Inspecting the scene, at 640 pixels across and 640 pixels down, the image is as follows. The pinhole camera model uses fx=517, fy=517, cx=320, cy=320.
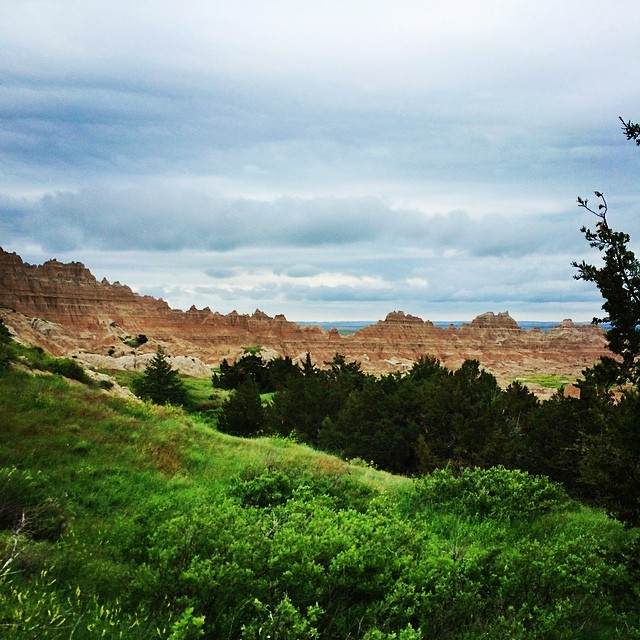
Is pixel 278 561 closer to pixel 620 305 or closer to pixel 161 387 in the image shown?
pixel 620 305

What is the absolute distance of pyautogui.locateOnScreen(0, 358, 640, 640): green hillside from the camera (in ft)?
18.4

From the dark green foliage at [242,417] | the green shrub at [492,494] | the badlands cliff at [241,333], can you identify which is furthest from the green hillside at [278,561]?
the badlands cliff at [241,333]

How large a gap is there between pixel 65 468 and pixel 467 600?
368 inches

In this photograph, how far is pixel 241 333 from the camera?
392 ft

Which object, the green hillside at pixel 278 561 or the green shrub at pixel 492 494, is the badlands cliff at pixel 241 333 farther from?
the green shrub at pixel 492 494

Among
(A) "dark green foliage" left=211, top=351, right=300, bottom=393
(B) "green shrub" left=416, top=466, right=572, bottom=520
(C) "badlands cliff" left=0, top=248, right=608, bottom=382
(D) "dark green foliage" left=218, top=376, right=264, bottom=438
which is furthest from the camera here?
(C) "badlands cliff" left=0, top=248, right=608, bottom=382

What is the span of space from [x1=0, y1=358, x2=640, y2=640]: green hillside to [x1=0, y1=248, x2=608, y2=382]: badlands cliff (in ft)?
227

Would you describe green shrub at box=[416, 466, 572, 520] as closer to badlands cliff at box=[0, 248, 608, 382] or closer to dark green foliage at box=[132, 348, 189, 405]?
dark green foliage at box=[132, 348, 189, 405]

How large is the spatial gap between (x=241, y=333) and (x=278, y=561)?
376 feet

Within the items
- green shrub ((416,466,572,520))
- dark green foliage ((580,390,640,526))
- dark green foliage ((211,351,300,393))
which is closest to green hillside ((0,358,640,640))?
green shrub ((416,466,572,520))

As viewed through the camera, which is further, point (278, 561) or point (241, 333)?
point (241, 333)

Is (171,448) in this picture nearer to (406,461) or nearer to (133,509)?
(133,509)

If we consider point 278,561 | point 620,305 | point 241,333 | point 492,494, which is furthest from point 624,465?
point 241,333

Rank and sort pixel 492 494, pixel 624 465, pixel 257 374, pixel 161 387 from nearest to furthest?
pixel 624 465
pixel 492 494
pixel 161 387
pixel 257 374
